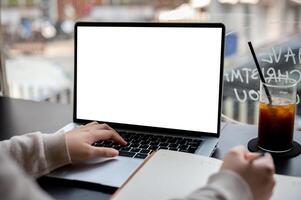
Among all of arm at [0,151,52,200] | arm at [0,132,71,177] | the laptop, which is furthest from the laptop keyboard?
arm at [0,151,52,200]

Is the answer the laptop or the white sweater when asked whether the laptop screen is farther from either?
the white sweater

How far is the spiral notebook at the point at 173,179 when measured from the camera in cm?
60

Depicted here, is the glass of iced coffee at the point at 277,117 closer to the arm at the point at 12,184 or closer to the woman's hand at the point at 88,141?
the woman's hand at the point at 88,141

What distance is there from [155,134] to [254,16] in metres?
0.49

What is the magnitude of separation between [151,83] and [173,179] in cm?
33

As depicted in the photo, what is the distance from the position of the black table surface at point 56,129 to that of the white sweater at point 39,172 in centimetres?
4

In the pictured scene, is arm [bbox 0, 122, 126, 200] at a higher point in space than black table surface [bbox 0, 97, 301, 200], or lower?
higher

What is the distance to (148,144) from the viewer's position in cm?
85

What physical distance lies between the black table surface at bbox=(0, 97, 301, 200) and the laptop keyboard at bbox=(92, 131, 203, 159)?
0.20 feet

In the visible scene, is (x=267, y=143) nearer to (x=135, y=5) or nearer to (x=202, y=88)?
(x=202, y=88)

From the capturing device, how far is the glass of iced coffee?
790mm

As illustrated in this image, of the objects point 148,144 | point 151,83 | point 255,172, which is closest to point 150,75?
point 151,83

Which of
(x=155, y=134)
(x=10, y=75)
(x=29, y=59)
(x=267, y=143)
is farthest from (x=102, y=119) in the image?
(x=29, y=59)

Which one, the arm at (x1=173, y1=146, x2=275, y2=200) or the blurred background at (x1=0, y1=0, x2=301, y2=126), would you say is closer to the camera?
the arm at (x1=173, y1=146, x2=275, y2=200)
